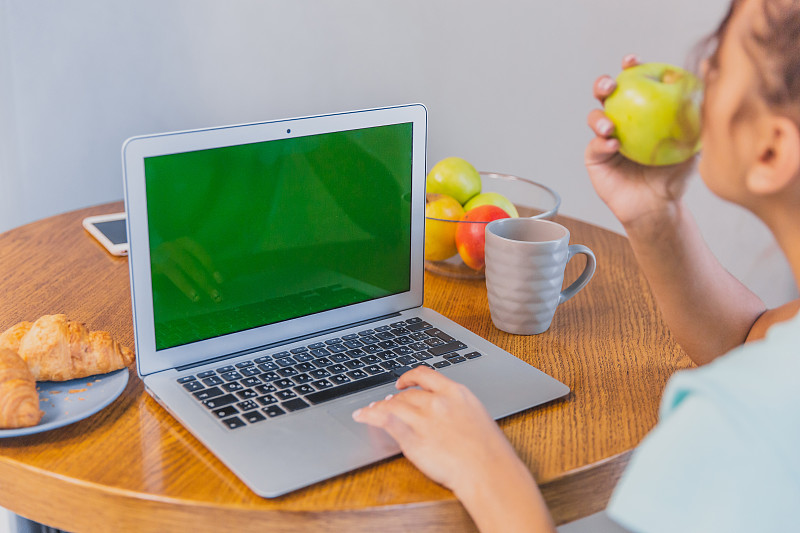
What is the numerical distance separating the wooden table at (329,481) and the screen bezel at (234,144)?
0.21ft

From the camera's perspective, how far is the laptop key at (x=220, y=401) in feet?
2.55

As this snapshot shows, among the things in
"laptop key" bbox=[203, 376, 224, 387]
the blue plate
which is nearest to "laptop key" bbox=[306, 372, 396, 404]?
"laptop key" bbox=[203, 376, 224, 387]

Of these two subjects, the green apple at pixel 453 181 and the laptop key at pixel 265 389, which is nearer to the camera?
the laptop key at pixel 265 389

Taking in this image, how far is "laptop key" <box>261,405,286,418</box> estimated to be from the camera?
76 centimetres

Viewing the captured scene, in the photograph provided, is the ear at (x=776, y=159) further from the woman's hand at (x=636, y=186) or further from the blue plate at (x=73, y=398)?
the blue plate at (x=73, y=398)

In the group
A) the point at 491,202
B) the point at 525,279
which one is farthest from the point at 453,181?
the point at 525,279

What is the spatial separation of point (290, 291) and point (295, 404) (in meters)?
0.19

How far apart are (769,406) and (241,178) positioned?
594 millimetres

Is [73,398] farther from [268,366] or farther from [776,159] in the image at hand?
[776,159]

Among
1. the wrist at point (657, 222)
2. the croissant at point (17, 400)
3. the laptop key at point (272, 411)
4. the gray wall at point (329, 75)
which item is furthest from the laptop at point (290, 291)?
the gray wall at point (329, 75)

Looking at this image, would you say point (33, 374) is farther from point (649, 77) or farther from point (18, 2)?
point (18, 2)

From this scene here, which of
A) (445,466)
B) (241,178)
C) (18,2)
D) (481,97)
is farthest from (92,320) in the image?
(481,97)

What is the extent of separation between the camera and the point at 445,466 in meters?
0.68

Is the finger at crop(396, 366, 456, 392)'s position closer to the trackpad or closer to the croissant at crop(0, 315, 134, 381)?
the trackpad
